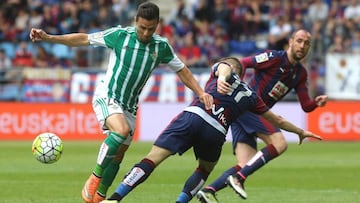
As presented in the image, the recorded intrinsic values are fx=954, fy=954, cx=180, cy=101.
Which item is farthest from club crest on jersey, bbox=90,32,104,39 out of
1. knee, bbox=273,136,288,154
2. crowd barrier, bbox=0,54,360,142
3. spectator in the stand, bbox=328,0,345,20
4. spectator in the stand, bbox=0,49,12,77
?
spectator in the stand, bbox=328,0,345,20

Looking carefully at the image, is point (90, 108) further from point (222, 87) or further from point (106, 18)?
point (222, 87)

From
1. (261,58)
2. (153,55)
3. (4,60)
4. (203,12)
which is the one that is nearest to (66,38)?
(153,55)

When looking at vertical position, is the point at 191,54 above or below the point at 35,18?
below

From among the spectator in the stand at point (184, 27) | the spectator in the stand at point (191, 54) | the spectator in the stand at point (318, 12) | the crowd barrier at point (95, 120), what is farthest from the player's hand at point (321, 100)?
the spectator in the stand at point (318, 12)

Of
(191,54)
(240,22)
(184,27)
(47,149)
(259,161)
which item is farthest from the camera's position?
(240,22)

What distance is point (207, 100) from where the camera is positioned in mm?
9969

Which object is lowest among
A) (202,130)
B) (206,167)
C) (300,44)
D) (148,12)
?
(206,167)

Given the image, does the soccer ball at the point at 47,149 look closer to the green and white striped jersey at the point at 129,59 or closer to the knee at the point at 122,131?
the green and white striped jersey at the point at 129,59

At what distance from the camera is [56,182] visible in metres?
14.3

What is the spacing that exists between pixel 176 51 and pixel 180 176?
11.5 metres

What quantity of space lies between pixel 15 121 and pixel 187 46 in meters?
5.26

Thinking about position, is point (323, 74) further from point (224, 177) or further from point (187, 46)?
point (224, 177)

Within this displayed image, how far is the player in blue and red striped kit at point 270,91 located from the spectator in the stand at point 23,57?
14.1 m

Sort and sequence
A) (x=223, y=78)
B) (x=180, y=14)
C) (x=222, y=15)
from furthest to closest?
1. (x=222, y=15)
2. (x=180, y=14)
3. (x=223, y=78)
